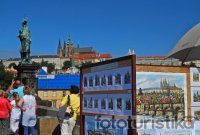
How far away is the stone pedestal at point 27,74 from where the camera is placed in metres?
28.1

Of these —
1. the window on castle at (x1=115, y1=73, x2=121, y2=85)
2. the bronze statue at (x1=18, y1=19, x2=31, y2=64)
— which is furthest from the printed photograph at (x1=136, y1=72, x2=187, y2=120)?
the bronze statue at (x1=18, y1=19, x2=31, y2=64)

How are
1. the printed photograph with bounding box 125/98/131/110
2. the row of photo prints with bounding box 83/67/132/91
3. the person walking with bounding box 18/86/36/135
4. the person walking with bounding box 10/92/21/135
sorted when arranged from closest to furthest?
the printed photograph with bounding box 125/98/131/110 < the row of photo prints with bounding box 83/67/132/91 < the person walking with bounding box 18/86/36/135 < the person walking with bounding box 10/92/21/135

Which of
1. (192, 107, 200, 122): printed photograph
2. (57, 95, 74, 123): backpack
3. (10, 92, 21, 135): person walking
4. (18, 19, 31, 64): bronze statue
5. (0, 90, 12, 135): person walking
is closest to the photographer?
(192, 107, 200, 122): printed photograph

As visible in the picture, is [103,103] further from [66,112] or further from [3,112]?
[3,112]

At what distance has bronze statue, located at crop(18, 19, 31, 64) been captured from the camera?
30.0 m

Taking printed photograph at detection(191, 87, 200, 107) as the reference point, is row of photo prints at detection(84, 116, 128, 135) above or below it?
below

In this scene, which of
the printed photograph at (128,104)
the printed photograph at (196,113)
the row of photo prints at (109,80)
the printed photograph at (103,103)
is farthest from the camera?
the printed photograph at (103,103)

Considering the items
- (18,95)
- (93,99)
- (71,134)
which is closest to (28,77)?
(18,95)

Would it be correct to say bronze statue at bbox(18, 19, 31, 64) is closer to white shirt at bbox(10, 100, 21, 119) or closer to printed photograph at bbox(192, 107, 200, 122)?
white shirt at bbox(10, 100, 21, 119)

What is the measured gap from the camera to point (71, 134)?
26.7 ft

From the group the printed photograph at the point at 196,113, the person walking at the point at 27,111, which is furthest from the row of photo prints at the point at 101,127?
the person walking at the point at 27,111

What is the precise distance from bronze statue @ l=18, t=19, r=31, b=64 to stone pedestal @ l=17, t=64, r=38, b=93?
82 cm

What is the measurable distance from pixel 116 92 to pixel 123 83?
268 mm

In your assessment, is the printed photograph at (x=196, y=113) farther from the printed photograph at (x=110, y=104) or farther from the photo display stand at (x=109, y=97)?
the printed photograph at (x=110, y=104)
